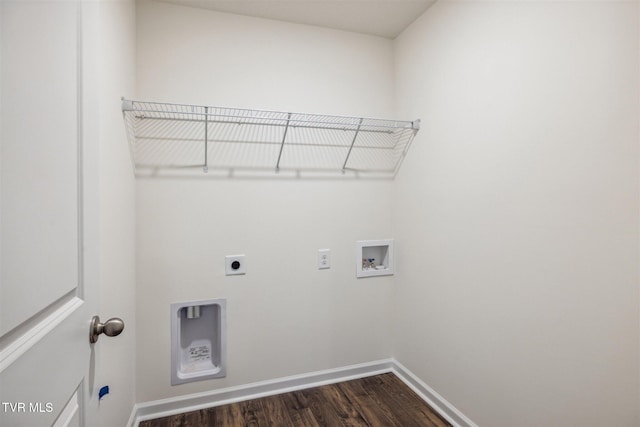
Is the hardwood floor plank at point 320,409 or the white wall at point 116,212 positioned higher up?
the white wall at point 116,212

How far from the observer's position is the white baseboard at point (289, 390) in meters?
1.76

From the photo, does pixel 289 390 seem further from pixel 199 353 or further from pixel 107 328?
pixel 107 328

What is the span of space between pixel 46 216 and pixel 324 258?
5.37ft

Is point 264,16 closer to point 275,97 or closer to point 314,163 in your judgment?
point 275,97

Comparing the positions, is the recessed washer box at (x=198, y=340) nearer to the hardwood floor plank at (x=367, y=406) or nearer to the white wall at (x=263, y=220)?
the white wall at (x=263, y=220)

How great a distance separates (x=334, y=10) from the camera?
1.88 metres

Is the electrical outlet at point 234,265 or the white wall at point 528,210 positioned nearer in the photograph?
the white wall at point 528,210

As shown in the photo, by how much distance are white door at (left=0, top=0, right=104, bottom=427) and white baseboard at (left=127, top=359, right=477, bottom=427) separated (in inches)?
47.3

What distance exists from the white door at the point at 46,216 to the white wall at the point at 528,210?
1.53 m

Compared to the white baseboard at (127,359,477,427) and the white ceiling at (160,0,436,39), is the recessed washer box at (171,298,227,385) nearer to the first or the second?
the white baseboard at (127,359,477,427)

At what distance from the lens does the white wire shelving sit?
176cm

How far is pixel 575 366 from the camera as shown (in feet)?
3.82

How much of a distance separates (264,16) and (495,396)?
2390 millimetres

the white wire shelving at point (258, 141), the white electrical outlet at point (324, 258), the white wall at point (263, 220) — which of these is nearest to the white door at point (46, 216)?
the white wire shelving at point (258, 141)
